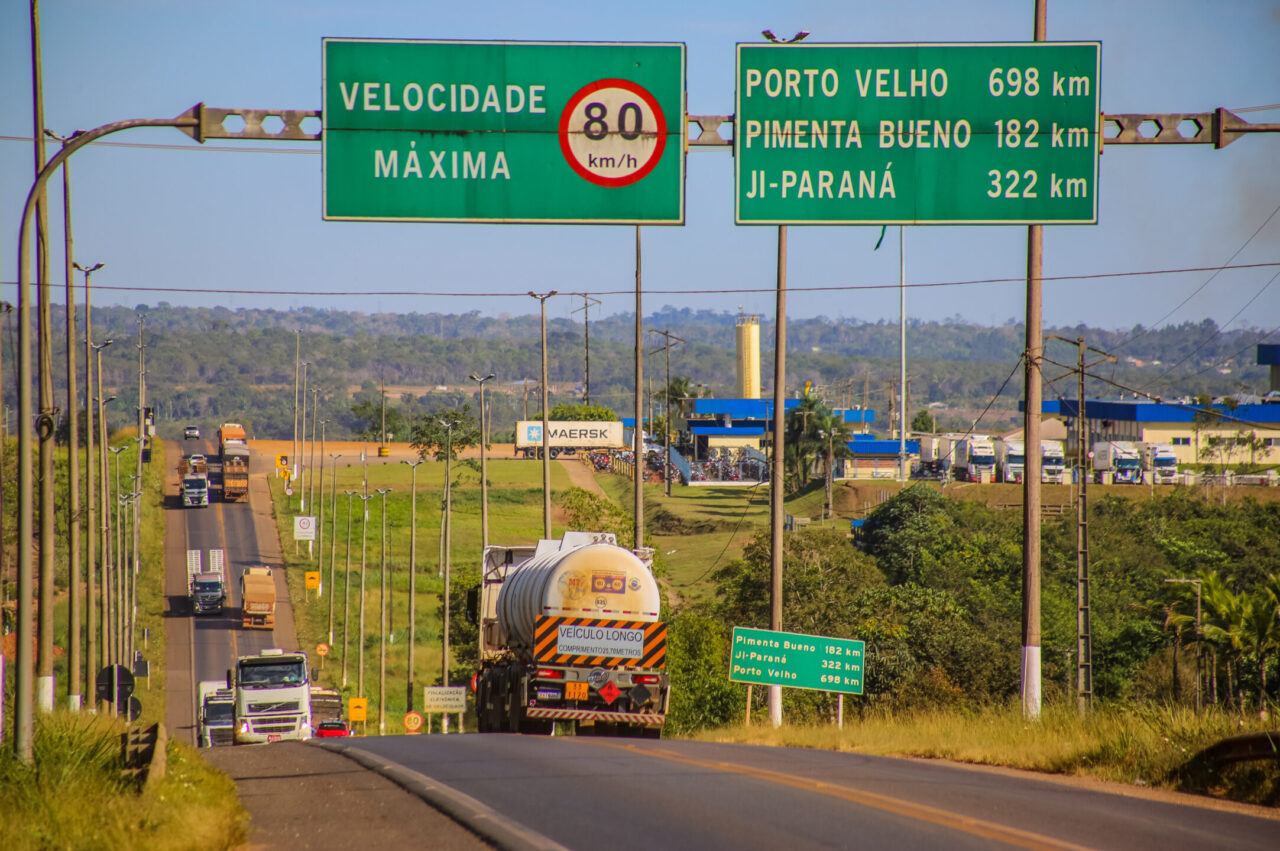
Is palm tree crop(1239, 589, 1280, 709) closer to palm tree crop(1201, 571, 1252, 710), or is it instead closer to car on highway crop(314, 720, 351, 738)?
palm tree crop(1201, 571, 1252, 710)

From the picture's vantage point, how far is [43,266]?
24484 mm

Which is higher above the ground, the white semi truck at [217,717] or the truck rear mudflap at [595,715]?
the truck rear mudflap at [595,715]

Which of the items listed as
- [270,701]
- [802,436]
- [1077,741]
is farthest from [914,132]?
[802,436]

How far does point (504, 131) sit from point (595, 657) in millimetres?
12482

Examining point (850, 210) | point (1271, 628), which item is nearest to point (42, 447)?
point (850, 210)

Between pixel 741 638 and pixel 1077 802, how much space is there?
15299mm

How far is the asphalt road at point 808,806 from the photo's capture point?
10.0 metres

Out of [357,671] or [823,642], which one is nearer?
[823,642]

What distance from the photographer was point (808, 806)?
1169 cm

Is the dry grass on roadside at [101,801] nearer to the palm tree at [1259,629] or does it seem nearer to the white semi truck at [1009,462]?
the palm tree at [1259,629]

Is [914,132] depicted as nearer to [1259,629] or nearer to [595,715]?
[595,715]

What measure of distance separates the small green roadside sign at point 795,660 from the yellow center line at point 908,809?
1099 centimetres

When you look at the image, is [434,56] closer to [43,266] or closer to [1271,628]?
[43,266]

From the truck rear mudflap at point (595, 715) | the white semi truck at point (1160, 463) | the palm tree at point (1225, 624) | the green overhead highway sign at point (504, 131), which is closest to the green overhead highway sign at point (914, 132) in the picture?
the green overhead highway sign at point (504, 131)
